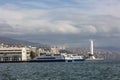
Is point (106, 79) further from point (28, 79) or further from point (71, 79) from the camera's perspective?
point (28, 79)

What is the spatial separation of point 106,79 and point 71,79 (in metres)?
6.26

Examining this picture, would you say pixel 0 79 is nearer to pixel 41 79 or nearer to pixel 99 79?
pixel 41 79

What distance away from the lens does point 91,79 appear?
74500 millimetres

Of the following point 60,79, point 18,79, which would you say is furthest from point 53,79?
point 18,79

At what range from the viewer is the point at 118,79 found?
243 ft

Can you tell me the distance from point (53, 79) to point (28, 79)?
4.48 m

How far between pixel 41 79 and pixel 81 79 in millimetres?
7078

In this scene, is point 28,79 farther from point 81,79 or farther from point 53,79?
point 81,79

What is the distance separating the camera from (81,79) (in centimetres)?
7531

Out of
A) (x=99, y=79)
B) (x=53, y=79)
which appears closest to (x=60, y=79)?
(x=53, y=79)

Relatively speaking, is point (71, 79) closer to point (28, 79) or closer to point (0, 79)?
point (28, 79)

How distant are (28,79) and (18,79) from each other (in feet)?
6.68

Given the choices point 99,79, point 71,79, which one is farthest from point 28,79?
point 99,79

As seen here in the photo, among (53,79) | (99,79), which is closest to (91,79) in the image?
(99,79)
